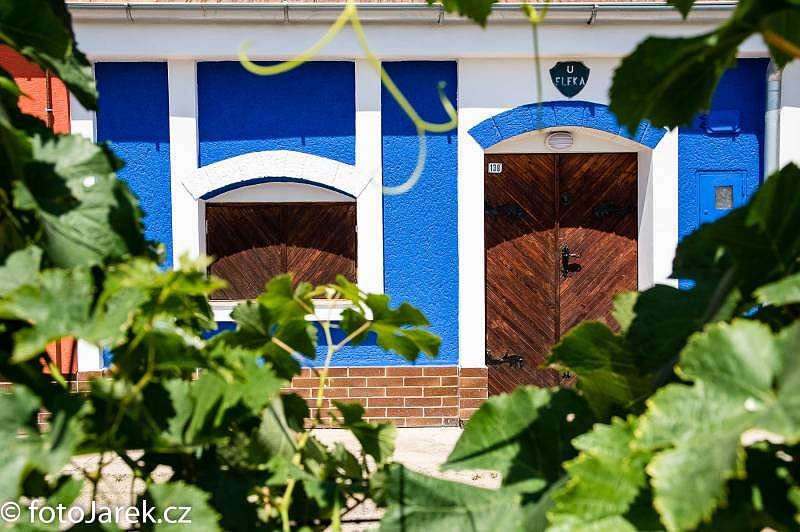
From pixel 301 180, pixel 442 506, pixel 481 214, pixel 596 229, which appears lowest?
pixel 442 506

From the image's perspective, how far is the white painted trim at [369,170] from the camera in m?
6.66

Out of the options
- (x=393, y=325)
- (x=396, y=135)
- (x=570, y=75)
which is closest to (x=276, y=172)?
(x=396, y=135)

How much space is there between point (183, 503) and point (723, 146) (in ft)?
22.1

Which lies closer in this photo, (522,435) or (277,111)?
(522,435)

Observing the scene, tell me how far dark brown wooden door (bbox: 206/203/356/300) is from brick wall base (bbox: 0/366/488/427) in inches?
33.9

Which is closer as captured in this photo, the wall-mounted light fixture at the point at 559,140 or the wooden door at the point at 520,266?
the wall-mounted light fixture at the point at 559,140

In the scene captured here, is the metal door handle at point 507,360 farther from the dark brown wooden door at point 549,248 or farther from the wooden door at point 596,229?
the wooden door at point 596,229

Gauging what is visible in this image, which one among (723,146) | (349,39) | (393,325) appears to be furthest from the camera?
(723,146)

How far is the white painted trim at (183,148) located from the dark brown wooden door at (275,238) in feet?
0.72

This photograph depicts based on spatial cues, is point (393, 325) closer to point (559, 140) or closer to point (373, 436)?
point (373, 436)

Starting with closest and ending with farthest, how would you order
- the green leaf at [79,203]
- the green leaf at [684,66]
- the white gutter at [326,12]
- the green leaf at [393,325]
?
the green leaf at [684,66] < the green leaf at [79,203] < the green leaf at [393,325] < the white gutter at [326,12]

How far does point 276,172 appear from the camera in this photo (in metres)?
6.64

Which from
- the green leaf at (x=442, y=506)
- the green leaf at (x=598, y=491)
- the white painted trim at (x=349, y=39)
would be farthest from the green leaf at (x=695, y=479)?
the white painted trim at (x=349, y=39)

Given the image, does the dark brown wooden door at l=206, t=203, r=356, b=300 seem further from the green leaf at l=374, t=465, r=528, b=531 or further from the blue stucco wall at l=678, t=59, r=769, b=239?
the green leaf at l=374, t=465, r=528, b=531
